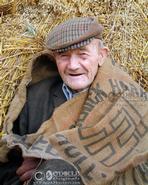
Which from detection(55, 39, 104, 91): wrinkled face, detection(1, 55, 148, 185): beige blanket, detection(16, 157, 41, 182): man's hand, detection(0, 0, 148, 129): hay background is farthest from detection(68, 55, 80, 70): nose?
detection(16, 157, 41, 182): man's hand

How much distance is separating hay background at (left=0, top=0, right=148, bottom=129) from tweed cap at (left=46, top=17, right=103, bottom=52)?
31 centimetres

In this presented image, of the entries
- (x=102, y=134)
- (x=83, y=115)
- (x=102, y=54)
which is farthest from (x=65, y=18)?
(x=102, y=134)

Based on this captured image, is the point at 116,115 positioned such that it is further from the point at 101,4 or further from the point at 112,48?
the point at 101,4

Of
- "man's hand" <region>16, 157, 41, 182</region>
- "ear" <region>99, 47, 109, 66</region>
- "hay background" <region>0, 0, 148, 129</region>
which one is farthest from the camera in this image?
"hay background" <region>0, 0, 148, 129</region>

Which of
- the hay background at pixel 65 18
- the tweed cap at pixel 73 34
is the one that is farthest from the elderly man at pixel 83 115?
the hay background at pixel 65 18

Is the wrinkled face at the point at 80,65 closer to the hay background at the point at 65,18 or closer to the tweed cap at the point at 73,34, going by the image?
the tweed cap at the point at 73,34

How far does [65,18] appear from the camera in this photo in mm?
2902

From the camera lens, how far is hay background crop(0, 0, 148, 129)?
283 cm

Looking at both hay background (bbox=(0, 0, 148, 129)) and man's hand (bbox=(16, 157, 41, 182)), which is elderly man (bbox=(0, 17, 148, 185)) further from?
hay background (bbox=(0, 0, 148, 129))

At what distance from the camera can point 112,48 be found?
114 inches

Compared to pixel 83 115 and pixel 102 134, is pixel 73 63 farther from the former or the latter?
pixel 102 134

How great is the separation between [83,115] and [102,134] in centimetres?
18

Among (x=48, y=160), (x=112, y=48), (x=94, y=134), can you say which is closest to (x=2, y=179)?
(x=48, y=160)

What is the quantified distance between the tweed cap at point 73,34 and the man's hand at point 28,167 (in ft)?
1.78
